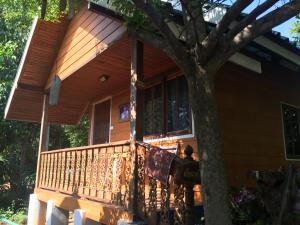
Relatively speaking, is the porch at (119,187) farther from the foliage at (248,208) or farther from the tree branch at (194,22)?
the tree branch at (194,22)

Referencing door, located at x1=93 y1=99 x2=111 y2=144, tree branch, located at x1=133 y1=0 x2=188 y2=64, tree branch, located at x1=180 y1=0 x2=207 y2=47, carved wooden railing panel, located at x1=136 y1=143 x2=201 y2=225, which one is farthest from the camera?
door, located at x1=93 y1=99 x2=111 y2=144

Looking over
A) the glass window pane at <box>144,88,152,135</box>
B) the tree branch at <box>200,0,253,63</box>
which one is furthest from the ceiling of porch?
the tree branch at <box>200,0,253,63</box>

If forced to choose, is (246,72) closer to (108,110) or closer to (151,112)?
(151,112)

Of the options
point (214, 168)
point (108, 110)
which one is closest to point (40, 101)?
point (108, 110)

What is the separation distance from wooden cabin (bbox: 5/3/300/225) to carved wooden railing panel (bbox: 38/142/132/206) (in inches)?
0.8

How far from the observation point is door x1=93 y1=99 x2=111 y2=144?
11.4 m

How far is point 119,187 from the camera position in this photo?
226 inches

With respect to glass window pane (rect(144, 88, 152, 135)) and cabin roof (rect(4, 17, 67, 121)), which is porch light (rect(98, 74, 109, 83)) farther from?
cabin roof (rect(4, 17, 67, 121))

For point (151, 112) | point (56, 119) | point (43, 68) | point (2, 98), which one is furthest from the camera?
point (2, 98)

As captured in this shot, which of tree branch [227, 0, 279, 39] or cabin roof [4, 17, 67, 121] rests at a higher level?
cabin roof [4, 17, 67, 121]

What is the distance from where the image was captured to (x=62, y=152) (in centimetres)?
852

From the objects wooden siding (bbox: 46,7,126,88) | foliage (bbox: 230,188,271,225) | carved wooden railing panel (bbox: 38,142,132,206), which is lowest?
foliage (bbox: 230,188,271,225)

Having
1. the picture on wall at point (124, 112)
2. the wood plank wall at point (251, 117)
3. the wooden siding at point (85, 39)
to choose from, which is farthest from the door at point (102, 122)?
the wood plank wall at point (251, 117)

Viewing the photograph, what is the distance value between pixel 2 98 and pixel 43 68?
24.8 feet
